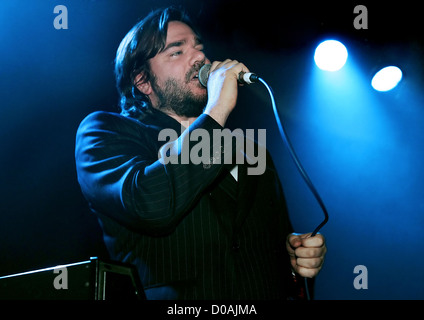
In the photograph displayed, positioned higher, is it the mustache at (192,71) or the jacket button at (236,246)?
the mustache at (192,71)

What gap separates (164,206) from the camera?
106 centimetres

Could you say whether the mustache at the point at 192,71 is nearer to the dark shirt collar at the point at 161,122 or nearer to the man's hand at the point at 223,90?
the dark shirt collar at the point at 161,122

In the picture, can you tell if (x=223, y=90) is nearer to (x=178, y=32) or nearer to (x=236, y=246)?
(x=236, y=246)

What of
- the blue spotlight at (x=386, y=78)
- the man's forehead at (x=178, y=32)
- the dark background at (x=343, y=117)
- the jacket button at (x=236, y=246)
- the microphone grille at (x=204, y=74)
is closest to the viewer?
the jacket button at (x=236, y=246)

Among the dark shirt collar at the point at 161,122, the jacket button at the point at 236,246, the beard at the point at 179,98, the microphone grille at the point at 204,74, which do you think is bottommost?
the jacket button at the point at 236,246

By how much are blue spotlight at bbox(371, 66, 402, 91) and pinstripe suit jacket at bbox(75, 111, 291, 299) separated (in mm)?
1755

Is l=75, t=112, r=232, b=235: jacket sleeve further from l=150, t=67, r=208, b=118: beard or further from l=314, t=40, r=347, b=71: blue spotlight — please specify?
l=314, t=40, r=347, b=71: blue spotlight

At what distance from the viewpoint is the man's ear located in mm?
2010

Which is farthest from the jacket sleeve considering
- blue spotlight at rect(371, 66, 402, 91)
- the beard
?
blue spotlight at rect(371, 66, 402, 91)

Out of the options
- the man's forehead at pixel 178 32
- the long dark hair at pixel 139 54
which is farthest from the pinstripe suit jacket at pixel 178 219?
the man's forehead at pixel 178 32

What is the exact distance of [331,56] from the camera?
2.63m

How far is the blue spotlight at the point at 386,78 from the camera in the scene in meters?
2.69

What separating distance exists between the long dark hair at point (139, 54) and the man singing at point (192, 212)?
0.36 meters
